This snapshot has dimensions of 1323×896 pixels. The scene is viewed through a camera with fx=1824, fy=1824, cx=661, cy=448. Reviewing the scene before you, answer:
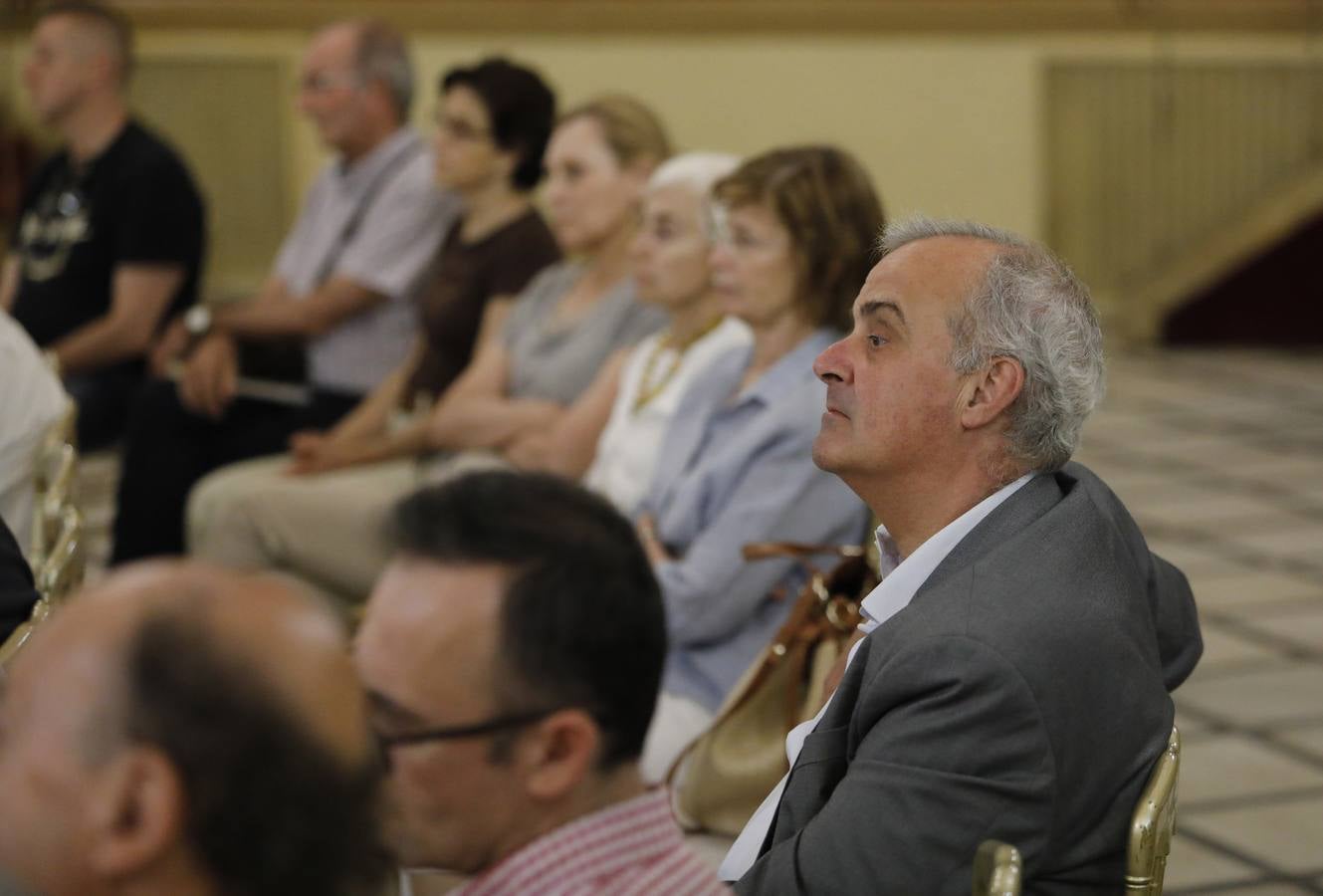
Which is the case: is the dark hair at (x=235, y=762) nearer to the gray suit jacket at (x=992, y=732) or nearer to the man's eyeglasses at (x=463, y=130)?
the gray suit jacket at (x=992, y=732)

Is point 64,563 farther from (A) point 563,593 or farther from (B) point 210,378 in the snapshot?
(B) point 210,378

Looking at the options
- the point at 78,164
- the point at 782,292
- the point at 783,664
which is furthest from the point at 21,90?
the point at 783,664

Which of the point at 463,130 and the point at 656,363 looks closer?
the point at 656,363

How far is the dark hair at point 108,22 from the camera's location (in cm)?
525

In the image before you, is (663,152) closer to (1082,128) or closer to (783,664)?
(783,664)

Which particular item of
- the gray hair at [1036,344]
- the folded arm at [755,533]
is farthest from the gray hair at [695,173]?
the gray hair at [1036,344]

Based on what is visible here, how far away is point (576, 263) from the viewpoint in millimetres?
4168

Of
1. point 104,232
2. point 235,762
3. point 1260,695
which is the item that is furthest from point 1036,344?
point 104,232

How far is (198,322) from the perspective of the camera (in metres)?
4.95

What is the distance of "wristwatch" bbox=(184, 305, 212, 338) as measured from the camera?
16.1 feet

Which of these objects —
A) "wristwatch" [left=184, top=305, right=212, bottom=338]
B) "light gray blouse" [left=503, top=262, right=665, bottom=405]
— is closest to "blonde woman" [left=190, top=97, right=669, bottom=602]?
"light gray blouse" [left=503, top=262, right=665, bottom=405]

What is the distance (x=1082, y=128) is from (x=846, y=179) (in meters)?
6.77

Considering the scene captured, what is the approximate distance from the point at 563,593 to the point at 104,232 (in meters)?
4.14

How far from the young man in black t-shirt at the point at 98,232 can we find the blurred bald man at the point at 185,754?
420 centimetres
